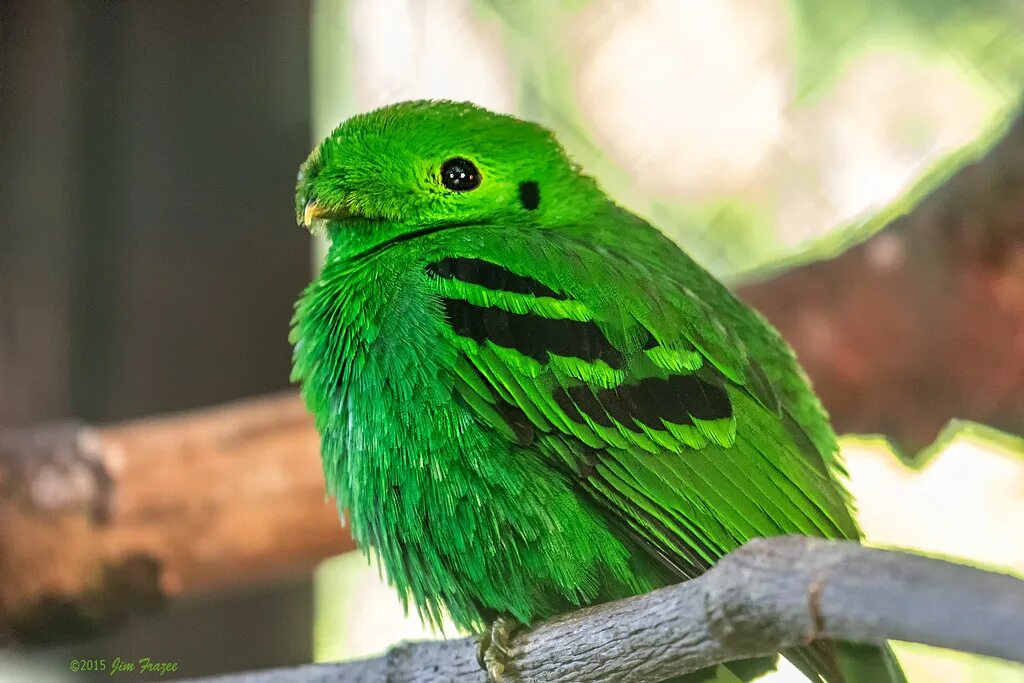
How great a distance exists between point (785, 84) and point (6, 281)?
2.04m

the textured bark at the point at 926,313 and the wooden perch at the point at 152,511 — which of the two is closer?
the textured bark at the point at 926,313

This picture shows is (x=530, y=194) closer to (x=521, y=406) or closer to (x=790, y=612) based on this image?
Result: (x=521, y=406)

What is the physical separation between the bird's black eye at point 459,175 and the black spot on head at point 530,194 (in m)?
0.09

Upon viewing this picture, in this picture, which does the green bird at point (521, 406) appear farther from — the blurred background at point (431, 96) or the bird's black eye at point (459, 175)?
the blurred background at point (431, 96)

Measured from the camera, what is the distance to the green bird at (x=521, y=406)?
1.46 meters

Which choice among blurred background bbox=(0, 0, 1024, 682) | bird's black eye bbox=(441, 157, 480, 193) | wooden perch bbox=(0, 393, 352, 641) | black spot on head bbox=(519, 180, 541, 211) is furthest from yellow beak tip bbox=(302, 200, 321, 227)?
wooden perch bbox=(0, 393, 352, 641)

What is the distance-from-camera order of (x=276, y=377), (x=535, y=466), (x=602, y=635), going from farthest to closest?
(x=276, y=377)
(x=535, y=466)
(x=602, y=635)

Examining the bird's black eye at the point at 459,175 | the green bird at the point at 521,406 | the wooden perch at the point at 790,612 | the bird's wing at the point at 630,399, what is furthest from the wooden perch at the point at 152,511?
the wooden perch at the point at 790,612

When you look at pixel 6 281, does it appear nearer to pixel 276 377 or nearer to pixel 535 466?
pixel 276 377

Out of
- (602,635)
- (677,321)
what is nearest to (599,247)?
(677,321)

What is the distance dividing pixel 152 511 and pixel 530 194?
4.47 ft

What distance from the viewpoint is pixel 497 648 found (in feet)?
4.85

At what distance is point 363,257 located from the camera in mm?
1699

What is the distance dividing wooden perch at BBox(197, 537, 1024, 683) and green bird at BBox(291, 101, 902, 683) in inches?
6.3
